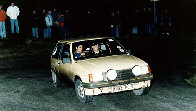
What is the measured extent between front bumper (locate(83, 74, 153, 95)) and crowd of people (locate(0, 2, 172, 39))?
540 inches

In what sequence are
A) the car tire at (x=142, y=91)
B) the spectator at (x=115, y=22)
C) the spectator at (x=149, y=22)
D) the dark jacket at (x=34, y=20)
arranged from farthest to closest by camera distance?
the spectator at (x=149, y=22) < the spectator at (x=115, y=22) < the dark jacket at (x=34, y=20) < the car tire at (x=142, y=91)

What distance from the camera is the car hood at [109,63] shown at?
7336 millimetres

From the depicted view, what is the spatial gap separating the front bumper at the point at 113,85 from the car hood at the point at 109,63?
318 mm

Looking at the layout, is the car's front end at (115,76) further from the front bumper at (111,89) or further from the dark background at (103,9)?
the dark background at (103,9)

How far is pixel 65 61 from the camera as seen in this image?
8141 mm

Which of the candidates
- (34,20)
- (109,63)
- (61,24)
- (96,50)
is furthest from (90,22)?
(109,63)

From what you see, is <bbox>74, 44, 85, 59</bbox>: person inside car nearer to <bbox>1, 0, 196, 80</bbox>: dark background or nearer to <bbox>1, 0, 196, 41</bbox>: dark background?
<bbox>1, 0, 196, 80</bbox>: dark background

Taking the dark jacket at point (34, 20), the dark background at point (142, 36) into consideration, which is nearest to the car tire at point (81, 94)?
the dark background at point (142, 36)

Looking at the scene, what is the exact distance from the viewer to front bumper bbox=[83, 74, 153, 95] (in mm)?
7188

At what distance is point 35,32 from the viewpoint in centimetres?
2108

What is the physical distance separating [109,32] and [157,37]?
12.6 ft

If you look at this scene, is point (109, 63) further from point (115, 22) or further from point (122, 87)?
point (115, 22)

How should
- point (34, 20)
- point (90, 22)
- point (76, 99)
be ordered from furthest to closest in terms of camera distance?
point (90, 22), point (34, 20), point (76, 99)

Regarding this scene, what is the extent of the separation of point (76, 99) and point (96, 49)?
1545mm
